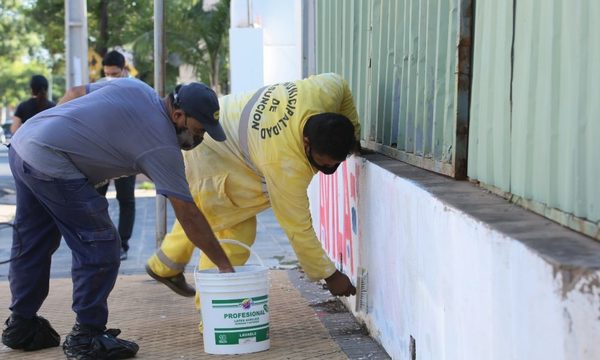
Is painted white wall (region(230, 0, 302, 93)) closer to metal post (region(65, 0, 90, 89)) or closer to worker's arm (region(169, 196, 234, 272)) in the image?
metal post (region(65, 0, 90, 89))

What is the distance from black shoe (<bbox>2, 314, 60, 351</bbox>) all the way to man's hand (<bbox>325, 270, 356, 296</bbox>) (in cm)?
160

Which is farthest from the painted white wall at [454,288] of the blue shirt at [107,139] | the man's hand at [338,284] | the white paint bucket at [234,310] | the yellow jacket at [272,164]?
the blue shirt at [107,139]

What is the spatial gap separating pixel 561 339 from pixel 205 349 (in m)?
2.96

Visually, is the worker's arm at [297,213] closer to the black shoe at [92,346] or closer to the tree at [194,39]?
the black shoe at [92,346]

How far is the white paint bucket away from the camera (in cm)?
467

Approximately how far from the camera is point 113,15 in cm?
3186

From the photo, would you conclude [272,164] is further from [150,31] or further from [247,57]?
[150,31]

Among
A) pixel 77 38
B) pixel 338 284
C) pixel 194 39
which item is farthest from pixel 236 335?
pixel 194 39

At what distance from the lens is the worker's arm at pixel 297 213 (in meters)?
4.70

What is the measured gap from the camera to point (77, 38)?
44.4ft

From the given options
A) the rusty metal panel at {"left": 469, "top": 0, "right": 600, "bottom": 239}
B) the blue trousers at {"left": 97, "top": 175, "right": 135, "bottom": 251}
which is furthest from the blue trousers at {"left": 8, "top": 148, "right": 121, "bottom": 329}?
the blue trousers at {"left": 97, "top": 175, "right": 135, "bottom": 251}

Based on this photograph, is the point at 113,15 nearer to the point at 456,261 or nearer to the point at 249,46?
the point at 249,46

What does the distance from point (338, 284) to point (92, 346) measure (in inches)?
51.1

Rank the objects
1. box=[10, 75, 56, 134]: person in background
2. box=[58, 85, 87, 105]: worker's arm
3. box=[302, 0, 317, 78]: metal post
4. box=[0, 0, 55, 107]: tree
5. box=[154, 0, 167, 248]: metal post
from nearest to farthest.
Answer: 1. box=[58, 85, 87, 105]: worker's arm
2. box=[154, 0, 167, 248]: metal post
3. box=[302, 0, 317, 78]: metal post
4. box=[10, 75, 56, 134]: person in background
5. box=[0, 0, 55, 107]: tree
